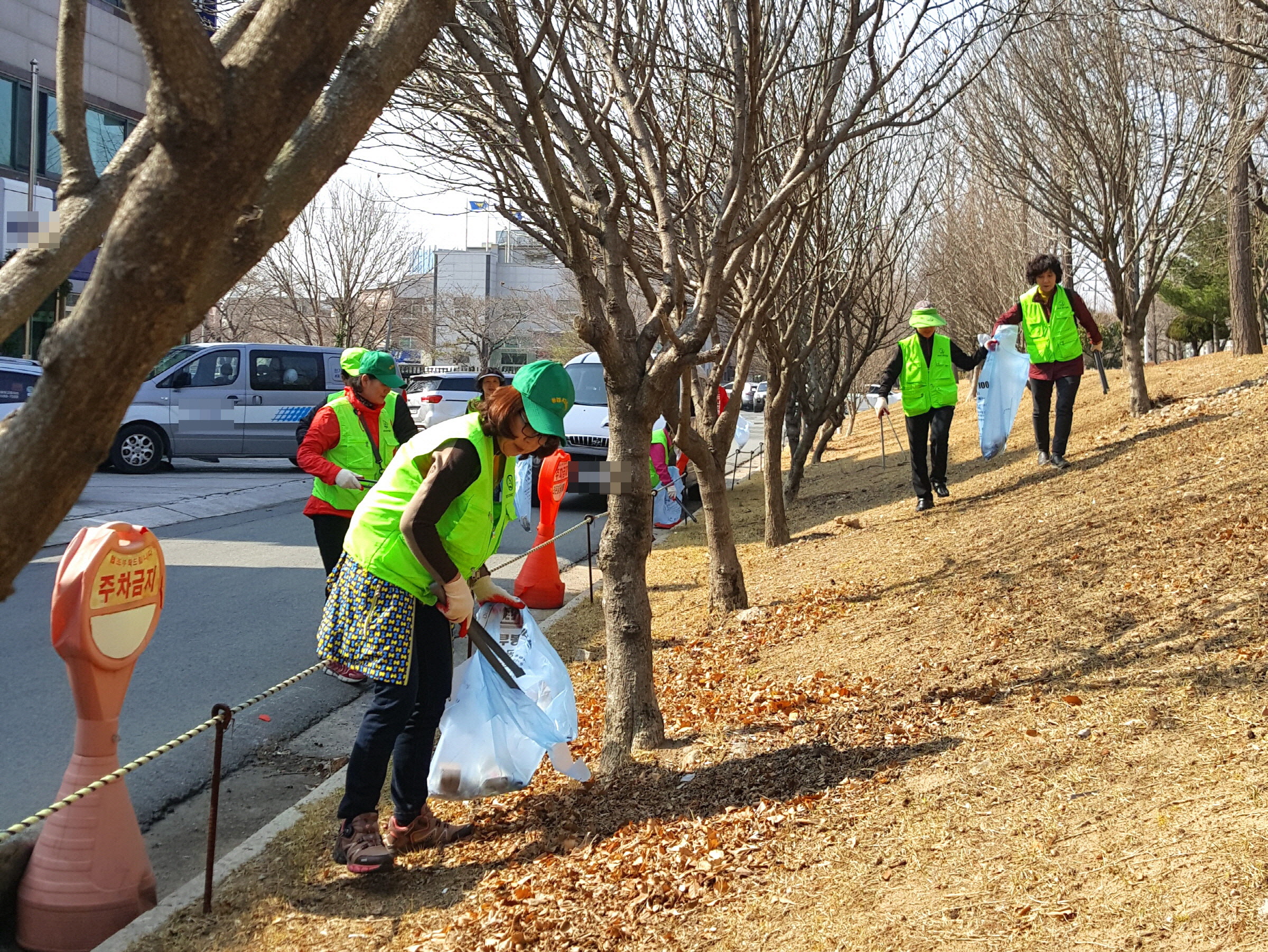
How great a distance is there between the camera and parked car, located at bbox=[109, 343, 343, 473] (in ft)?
59.9

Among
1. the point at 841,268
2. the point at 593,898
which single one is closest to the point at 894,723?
the point at 593,898

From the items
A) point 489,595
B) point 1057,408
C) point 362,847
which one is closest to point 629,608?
point 489,595

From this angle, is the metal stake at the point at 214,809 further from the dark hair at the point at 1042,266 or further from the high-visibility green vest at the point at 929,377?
the dark hair at the point at 1042,266

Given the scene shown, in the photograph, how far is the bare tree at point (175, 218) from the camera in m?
1.67

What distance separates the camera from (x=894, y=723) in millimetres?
4512

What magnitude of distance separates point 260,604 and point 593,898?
18.5 feet

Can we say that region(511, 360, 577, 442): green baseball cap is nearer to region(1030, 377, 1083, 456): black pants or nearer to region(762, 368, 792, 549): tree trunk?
region(762, 368, 792, 549): tree trunk

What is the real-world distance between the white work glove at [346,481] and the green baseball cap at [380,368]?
0.64 metres

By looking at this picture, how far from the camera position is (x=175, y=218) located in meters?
1.71

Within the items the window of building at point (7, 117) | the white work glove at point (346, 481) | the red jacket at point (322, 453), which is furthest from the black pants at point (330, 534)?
the window of building at point (7, 117)

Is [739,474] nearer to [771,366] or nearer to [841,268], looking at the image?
[841,268]

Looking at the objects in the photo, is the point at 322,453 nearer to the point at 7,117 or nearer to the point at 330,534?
the point at 330,534

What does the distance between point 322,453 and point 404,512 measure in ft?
9.87

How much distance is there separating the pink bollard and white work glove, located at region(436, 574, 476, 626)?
1091 mm
